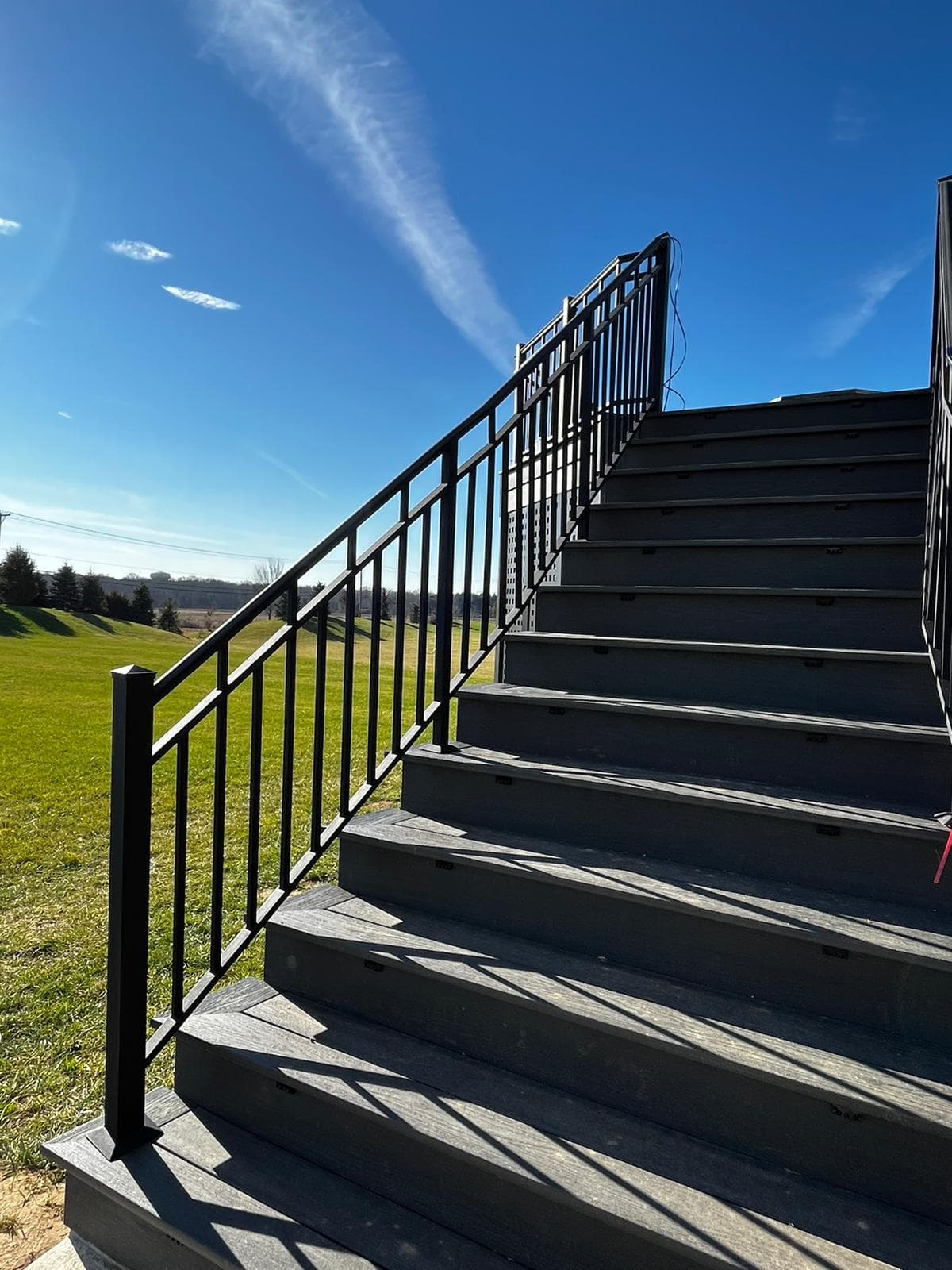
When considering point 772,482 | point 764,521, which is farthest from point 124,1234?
point 772,482

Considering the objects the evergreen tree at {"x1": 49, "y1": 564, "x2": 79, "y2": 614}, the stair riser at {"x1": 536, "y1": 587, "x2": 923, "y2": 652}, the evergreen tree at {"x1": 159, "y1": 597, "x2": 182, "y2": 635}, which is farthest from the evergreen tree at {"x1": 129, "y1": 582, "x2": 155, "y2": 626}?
the stair riser at {"x1": 536, "y1": 587, "x2": 923, "y2": 652}

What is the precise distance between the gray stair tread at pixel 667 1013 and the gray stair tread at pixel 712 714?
717 mm

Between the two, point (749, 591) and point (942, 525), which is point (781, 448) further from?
point (942, 525)

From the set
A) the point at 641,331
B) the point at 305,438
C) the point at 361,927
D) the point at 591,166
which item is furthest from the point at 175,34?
the point at 305,438

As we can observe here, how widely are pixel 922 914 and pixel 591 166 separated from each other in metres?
5.56

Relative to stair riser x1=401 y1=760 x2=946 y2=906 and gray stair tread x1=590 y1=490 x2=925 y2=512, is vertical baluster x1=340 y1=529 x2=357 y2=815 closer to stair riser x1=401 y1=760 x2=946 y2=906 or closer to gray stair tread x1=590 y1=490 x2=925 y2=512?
stair riser x1=401 y1=760 x2=946 y2=906

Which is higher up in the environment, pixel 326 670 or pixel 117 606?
pixel 117 606

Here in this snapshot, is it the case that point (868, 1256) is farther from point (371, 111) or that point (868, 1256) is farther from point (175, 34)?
point (175, 34)

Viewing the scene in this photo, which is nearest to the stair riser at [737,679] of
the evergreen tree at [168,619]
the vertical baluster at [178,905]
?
the vertical baluster at [178,905]

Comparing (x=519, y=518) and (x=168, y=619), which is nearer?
(x=519, y=518)

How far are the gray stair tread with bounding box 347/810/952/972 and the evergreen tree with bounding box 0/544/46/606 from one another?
27174 mm

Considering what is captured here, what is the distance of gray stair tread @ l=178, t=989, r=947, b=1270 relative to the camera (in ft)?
3.23

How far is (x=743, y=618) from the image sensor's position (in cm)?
234

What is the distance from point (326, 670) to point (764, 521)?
77.8 inches
